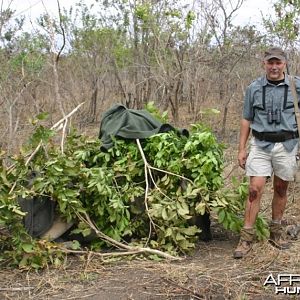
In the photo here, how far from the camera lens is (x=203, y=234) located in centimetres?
497

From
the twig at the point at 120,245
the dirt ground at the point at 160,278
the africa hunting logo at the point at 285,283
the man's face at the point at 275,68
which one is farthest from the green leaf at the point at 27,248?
the man's face at the point at 275,68

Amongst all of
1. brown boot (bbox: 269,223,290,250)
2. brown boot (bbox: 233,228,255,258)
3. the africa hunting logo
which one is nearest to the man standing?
brown boot (bbox: 233,228,255,258)

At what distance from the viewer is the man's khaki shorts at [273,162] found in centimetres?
440

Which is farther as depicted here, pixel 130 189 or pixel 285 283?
pixel 130 189

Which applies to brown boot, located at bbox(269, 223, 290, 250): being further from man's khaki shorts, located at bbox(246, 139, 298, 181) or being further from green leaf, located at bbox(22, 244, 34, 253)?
green leaf, located at bbox(22, 244, 34, 253)

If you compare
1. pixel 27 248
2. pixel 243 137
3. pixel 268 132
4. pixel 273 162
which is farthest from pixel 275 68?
pixel 27 248

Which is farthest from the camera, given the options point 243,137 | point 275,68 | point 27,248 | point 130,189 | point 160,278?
point 130,189

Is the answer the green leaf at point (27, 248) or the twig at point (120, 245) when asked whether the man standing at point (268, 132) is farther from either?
the green leaf at point (27, 248)

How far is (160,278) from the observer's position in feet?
13.0

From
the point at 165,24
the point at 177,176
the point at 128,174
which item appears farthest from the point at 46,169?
the point at 165,24

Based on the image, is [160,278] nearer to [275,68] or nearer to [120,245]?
[120,245]

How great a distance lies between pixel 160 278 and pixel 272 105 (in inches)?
62.5

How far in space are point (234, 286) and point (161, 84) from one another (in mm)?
7892

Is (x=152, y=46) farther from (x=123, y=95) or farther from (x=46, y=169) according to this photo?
(x=46, y=169)
